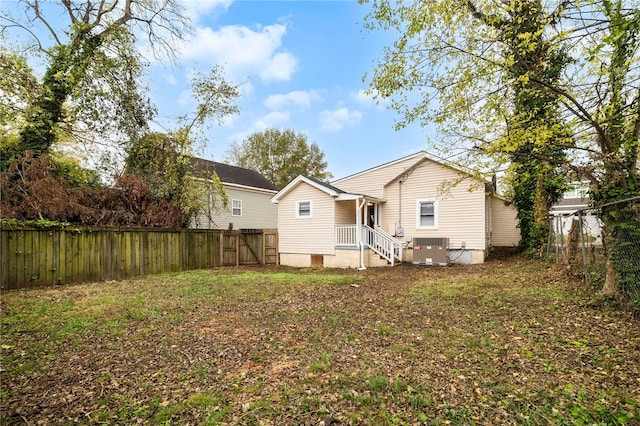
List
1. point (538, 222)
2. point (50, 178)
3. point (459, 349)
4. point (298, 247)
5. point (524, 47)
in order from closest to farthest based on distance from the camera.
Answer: point (459, 349), point (524, 47), point (50, 178), point (538, 222), point (298, 247)

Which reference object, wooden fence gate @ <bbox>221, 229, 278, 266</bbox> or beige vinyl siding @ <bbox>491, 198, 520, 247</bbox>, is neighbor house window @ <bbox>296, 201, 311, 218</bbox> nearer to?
wooden fence gate @ <bbox>221, 229, 278, 266</bbox>

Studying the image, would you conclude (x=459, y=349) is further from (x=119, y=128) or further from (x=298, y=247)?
(x=119, y=128)

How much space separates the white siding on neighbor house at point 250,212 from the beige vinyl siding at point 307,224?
173 inches

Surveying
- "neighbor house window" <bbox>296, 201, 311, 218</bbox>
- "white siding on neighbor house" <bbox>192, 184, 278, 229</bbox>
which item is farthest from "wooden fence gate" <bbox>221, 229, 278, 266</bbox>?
"white siding on neighbor house" <bbox>192, 184, 278, 229</bbox>

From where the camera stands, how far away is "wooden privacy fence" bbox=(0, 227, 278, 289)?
301 inches

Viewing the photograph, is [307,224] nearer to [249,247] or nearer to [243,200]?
[249,247]

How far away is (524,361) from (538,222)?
1050 centimetres

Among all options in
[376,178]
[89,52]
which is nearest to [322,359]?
[376,178]

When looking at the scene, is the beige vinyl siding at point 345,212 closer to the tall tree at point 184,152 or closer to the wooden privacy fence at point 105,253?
the wooden privacy fence at point 105,253

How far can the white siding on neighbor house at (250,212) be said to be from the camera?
18172 mm

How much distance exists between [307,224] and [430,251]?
547 cm

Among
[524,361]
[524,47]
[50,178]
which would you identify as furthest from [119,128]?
[524,361]

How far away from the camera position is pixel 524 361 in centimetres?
371

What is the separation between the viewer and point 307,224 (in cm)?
1441
